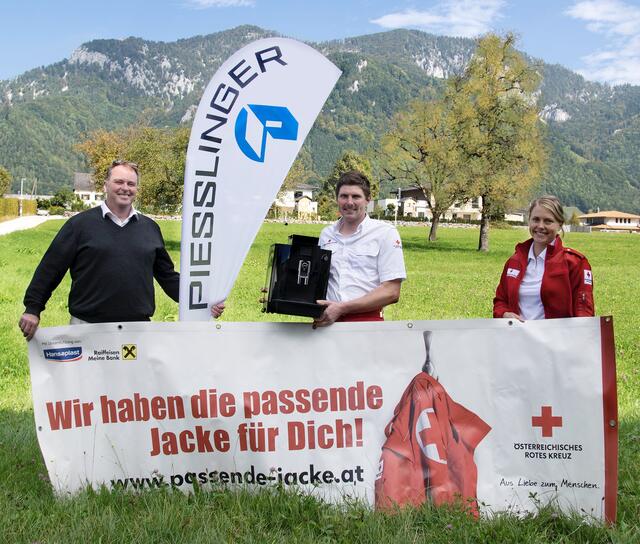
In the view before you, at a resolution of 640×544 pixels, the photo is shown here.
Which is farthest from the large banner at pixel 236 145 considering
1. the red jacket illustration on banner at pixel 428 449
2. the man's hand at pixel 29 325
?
the red jacket illustration on banner at pixel 428 449

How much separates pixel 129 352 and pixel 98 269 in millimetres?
657

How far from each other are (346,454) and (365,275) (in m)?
1.15

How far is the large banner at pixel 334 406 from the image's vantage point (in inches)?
161

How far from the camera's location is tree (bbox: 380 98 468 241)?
42.4m

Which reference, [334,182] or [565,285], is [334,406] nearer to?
[565,285]

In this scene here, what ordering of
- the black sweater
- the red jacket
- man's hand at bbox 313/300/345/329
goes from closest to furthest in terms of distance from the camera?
man's hand at bbox 313/300/345/329 → the red jacket → the black sweater

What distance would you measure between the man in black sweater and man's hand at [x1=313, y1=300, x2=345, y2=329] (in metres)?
0.86

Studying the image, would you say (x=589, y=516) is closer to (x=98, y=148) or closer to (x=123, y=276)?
(x=123, y=276)

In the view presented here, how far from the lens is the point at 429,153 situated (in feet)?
141

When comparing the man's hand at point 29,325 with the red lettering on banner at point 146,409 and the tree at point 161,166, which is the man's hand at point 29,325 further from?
the tree at point 161,166

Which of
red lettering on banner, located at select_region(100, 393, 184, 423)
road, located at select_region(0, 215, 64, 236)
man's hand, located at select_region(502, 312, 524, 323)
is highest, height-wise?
road, located at select_region(0, 215, 64, 236)

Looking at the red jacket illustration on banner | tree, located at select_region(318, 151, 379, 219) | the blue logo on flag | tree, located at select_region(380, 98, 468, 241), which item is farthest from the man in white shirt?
tree, located at select_region(318, 151, 379, 219)

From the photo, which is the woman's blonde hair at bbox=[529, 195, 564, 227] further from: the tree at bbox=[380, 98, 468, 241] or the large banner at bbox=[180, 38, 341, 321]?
the tree at bbox=[380, 98, 468, 241]

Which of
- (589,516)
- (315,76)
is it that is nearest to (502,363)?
(589,516)
